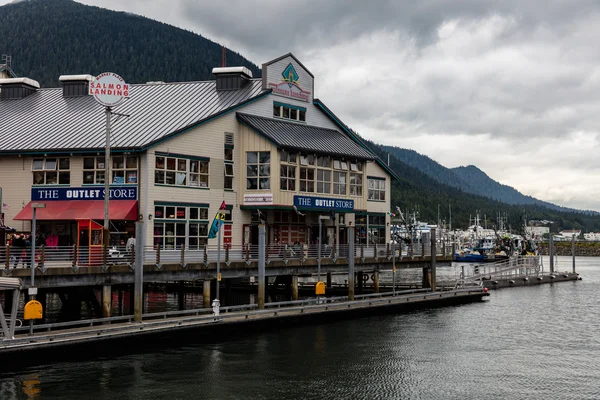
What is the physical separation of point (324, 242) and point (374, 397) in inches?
1151

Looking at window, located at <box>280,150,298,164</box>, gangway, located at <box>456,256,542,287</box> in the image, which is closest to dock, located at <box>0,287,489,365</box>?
window, located at <box>280,150,298,164</box>

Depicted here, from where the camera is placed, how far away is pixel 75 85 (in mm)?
55719

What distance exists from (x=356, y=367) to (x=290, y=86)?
95.9 ft

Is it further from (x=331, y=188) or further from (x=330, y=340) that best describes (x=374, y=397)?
(x=331, y=188)

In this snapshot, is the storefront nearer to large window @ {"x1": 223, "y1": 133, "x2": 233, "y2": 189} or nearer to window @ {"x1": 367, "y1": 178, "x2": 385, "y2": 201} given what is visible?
large window @ {"x1": 223, "y1": 133, "x2": 233, "y2": 189}

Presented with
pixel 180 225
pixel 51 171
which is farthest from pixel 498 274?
pixel 51 171

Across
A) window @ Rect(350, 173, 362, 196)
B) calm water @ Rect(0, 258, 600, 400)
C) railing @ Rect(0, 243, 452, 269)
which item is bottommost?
calm water @ Rect(0, 258, 600, 400)

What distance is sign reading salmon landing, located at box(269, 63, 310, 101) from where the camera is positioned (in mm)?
54109

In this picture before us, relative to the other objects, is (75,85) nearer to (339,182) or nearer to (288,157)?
(288,157)

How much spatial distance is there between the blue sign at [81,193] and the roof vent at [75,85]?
504 inches

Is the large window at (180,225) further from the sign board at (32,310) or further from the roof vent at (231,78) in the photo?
the sign board at (32,310)

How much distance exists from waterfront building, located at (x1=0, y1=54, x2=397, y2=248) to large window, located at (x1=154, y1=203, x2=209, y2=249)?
0.25ft

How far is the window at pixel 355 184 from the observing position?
183 feet

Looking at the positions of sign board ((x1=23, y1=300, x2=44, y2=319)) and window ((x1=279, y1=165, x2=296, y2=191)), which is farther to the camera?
window ((x1=279, y1=165, x2=296, y2=191))
